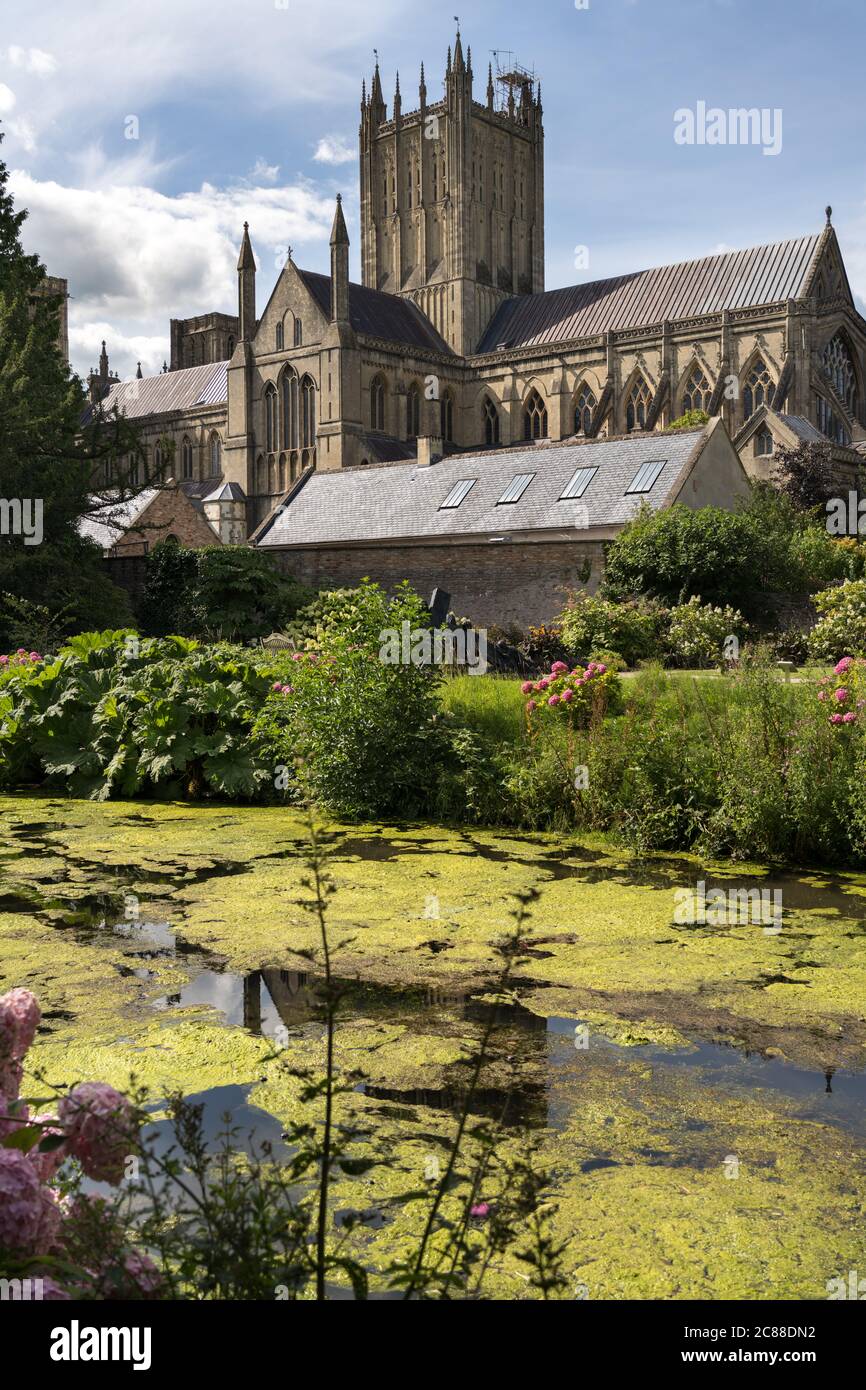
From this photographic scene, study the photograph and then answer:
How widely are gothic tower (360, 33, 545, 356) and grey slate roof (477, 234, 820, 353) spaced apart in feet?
8.31

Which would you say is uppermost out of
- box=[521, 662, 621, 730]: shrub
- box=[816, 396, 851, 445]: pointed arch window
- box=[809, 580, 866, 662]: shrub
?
box=[816, 396, 851, 445]: pointed arch window

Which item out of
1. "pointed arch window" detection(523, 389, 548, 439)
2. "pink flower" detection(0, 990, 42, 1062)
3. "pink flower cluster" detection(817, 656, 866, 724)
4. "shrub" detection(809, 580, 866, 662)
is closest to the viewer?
"pink flower" detection(0, 990, 42, 1062)

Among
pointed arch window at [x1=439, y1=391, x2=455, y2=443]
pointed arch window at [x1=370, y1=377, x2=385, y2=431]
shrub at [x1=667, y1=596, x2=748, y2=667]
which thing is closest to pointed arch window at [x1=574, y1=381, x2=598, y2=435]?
pointed arch window at [x1=439, y1=391, x2=455, y2=443]

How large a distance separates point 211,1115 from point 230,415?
188 feet

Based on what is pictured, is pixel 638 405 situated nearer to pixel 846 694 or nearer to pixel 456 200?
pixel 456 200

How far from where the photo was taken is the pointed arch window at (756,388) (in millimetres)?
51156

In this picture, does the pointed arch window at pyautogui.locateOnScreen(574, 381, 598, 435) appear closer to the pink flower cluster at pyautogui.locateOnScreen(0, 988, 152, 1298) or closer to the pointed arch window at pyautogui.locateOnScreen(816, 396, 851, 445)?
the pointed arch window at pyautogui.locateOnScreen(816, 396, 851, 445)

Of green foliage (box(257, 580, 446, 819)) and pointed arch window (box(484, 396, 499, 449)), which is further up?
pointed arch window (box(484, 396, 499, 449))

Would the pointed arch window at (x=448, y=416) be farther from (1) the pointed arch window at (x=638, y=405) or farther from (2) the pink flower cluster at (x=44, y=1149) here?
(2) the pink flower cluster at (x=44, y=1149)

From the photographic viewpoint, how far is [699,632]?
67.3 feet

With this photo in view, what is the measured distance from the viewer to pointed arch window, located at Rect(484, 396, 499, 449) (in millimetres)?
60747

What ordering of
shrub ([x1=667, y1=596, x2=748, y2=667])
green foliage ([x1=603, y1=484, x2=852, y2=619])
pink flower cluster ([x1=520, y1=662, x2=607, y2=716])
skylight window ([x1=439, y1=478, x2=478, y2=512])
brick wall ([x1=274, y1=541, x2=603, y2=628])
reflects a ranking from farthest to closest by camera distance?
skylight window ([x1=439, y1=478, x2=478, y2=512]) < brick wall ([x1=274, y1=541, x2=603, y2=628]) < green foliage ([x1=603, y1=484, x2=852, y2=619]) < shrub ([x1=667, y1=596, x2=748, y2=667]) < pink flower cluster ([x1=520, y1=662, x2=607, y2=716])
